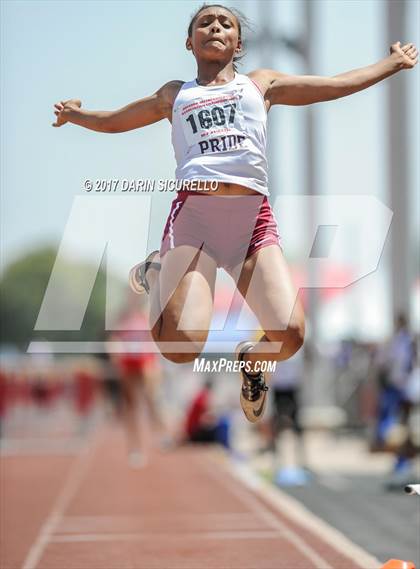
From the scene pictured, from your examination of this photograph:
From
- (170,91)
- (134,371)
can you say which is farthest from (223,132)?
(134,371)

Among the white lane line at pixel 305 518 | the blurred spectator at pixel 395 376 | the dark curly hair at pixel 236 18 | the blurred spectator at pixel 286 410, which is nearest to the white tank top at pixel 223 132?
the dark curly hair at pixel 236 18

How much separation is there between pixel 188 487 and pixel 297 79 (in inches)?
269

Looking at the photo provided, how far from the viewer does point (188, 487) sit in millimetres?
11344

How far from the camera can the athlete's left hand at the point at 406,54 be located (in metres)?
5.29

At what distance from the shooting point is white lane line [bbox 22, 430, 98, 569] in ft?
22.0

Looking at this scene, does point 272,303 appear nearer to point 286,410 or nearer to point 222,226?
point 222,226

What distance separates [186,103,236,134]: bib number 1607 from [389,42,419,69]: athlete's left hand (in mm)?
869

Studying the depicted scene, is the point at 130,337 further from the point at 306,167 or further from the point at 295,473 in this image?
the point at 306,167

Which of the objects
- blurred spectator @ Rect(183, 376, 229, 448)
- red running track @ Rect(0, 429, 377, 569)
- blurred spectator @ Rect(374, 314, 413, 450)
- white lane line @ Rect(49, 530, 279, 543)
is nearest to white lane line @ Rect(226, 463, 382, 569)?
red running track @ Rect(0, 429, 377, 569)

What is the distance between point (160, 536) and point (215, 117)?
12.0 ft

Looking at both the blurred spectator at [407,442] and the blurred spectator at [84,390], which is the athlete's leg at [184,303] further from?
the blurred spectator at [84,390]

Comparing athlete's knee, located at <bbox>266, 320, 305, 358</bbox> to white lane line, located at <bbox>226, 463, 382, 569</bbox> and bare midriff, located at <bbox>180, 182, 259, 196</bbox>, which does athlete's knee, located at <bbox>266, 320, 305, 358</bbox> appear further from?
white lane line, located at <bbox>226, 463, 382, 569</bbox>

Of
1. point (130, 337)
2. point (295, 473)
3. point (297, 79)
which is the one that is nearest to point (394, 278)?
point (295, 473)

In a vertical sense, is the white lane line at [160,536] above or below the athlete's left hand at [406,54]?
below
